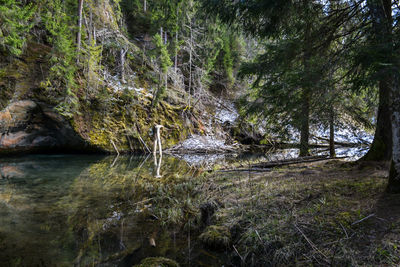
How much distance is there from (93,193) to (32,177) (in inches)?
140

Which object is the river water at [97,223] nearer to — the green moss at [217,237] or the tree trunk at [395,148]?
the green moss at [217,237]

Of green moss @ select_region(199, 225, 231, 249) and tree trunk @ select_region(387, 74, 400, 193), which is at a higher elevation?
tree trunk @ select_region(387, 74, 400, 193)

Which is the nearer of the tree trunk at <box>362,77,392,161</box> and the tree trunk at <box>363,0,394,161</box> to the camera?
the tree trunk at <box>363,0,394,161</box>

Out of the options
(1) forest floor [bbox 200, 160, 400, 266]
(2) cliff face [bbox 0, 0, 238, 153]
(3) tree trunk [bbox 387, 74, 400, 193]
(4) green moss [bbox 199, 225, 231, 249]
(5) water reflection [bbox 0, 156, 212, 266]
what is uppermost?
(2) cliff face [bbox 0, 0, 238, 153]

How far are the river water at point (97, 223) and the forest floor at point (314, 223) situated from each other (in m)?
0.53

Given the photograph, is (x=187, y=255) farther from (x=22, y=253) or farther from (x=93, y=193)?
(x=93, y=193)

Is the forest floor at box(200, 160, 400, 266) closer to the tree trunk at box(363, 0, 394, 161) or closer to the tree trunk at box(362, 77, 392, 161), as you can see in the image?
the tree trunk at box(362, 77, 392, 161)

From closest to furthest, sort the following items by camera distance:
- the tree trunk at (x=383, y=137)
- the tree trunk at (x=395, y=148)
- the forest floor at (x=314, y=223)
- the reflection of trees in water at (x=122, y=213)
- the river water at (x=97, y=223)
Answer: the forest floor at (x=314, y=223) → the river water at (x=97, y=223) → the tree trunk at (x=395, y=148) → the reflection of trees in water at (x=122, y=213) → the tree trunk at (x=383, y=137)

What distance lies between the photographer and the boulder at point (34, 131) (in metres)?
12.5

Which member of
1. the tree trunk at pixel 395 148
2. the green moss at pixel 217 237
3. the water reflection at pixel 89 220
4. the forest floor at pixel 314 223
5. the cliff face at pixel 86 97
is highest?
the cliff face at pixel 86 97

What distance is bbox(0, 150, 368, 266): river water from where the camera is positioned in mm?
3215

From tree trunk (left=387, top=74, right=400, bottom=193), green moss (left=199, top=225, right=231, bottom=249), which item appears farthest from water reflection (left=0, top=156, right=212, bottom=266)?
tree trunk (left=387, top=74, right=400, bottom=193)

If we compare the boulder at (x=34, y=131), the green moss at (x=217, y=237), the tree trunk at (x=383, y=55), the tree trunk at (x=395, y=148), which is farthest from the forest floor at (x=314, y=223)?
the boulder at (x=34, y=131)

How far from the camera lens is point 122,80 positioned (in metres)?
18.0
